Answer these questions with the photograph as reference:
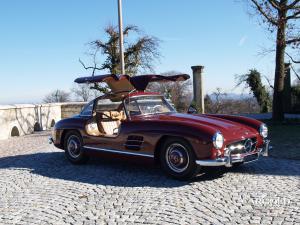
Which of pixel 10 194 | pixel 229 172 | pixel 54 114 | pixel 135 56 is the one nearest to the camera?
pixel 10 194

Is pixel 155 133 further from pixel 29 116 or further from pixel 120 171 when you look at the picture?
pixel 29 116

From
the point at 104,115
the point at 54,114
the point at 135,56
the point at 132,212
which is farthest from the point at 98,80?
the point at 135,56

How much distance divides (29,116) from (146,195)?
1409 cm

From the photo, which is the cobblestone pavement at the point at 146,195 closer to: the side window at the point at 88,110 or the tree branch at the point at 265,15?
the side window at the point at 88,110

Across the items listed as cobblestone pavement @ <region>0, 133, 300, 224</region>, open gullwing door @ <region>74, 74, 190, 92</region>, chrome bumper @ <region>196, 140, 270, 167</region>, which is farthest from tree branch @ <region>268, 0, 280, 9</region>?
chrome bumper @ <region>196, 140, 270, 167</region>

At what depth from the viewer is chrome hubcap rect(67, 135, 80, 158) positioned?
25.0ft

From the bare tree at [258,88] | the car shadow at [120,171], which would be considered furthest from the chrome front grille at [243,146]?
the bare tree at [258,88]

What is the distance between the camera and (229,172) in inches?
248

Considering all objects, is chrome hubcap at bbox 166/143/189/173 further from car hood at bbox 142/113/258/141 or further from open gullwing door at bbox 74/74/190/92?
open gullwing door at bbox 74/74/190/92

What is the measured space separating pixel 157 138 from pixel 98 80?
5.76ft

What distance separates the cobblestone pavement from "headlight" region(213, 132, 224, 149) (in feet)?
1.93

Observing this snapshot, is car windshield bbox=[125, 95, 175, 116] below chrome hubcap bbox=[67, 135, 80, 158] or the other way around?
the other way around

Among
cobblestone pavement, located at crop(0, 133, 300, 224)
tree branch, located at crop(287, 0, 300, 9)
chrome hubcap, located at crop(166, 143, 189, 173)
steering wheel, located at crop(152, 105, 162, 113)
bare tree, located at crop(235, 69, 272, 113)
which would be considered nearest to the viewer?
cobblestone pavement, located at crop(0, 133, 300, 224)

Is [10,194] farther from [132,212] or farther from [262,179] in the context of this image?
[262,179]
